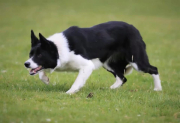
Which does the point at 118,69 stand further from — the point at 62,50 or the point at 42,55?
the point at 42,55

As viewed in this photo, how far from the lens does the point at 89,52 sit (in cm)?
733

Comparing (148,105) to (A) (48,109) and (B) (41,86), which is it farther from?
(B) (41,86)

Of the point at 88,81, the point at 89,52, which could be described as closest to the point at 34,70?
the point at 89,52

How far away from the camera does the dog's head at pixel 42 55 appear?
673 cm

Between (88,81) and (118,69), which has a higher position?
(118,69)

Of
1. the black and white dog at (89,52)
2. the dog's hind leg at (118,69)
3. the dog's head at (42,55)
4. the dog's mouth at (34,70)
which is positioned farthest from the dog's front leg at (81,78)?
the dog's hind leg at (118,69)

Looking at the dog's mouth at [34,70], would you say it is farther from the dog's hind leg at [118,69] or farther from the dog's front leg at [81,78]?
the dog's hind leg at [118,69]

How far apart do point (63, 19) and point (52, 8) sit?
5595mm

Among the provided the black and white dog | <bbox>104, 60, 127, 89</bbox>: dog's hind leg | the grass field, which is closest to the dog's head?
the black and white dog

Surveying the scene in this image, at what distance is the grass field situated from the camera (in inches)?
206

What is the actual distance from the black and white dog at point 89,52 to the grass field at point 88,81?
483 millimetres

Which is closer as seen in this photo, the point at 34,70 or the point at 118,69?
the point at 34,70

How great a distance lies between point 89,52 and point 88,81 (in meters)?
1.69

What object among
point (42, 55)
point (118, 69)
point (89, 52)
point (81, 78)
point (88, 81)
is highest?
point (42, 55)
